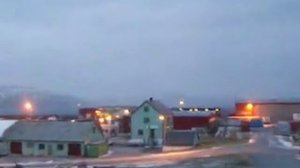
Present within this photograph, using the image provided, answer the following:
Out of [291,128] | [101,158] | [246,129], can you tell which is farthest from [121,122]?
[101,158]

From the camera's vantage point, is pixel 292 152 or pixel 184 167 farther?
→ pixel 292 152

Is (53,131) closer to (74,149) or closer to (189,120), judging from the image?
(74,149)

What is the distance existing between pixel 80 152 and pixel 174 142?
14.5m

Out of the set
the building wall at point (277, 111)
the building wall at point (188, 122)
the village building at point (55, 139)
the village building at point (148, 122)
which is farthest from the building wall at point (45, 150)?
the building wall at point (277, 111)

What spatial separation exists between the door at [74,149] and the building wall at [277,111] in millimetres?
54188

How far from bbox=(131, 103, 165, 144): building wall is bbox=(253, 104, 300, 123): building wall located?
35.0m

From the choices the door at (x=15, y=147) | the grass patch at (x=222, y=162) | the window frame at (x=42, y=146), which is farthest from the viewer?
the door at (x=15, y=147)

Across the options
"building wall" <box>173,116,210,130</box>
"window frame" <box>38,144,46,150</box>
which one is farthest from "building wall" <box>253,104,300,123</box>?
"window frame" <box>38,144,46,150</box>

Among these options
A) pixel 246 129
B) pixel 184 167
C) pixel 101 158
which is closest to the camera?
pixel 184 167

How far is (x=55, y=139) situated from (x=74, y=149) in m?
2.23

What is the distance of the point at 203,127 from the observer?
93.9 m

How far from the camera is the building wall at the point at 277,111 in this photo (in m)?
110

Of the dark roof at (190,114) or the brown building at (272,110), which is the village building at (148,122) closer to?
the dark roof at (190,114)

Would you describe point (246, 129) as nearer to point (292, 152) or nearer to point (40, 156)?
point (292, 152)
